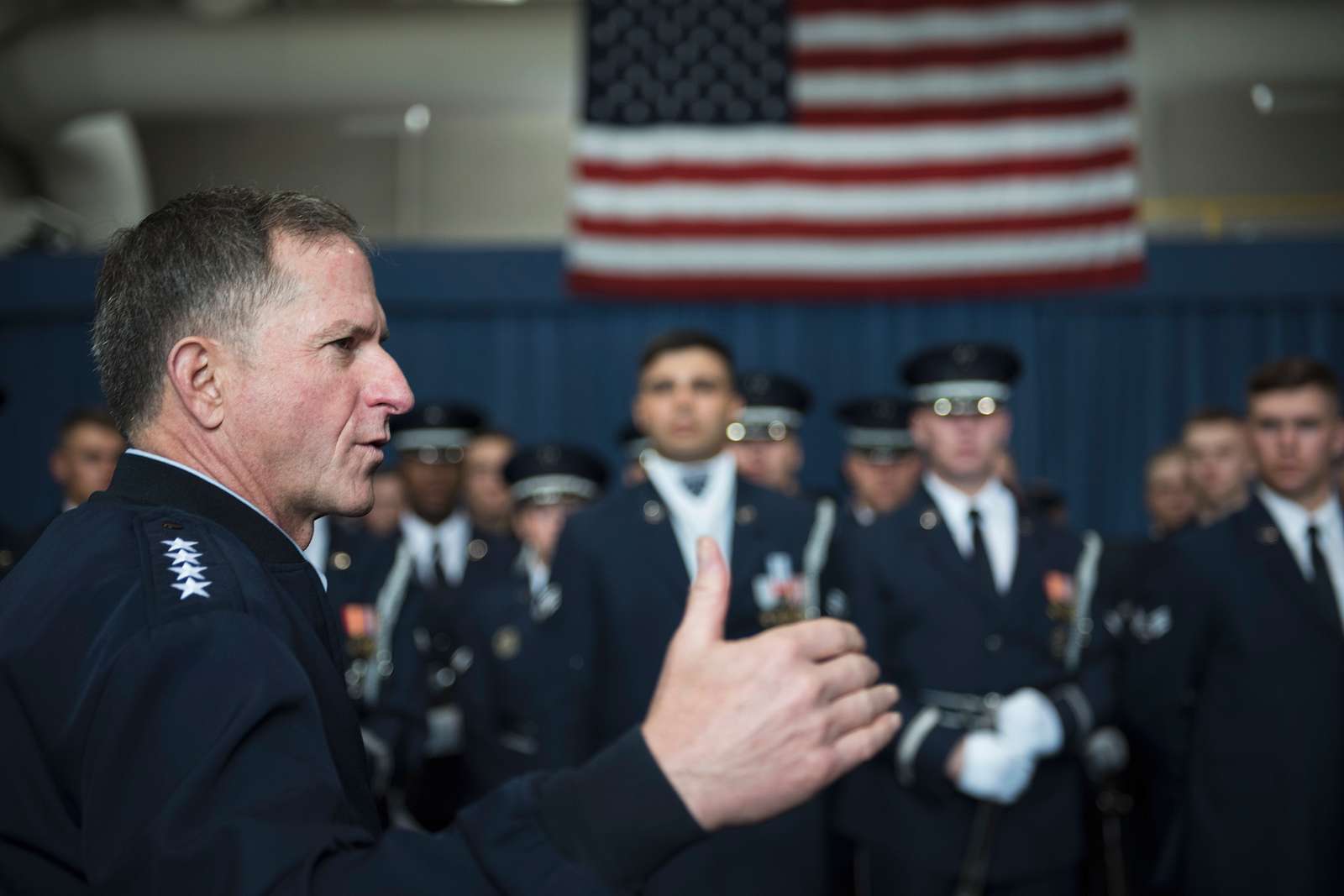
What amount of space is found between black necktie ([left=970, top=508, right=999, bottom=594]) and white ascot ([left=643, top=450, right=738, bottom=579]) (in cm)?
69

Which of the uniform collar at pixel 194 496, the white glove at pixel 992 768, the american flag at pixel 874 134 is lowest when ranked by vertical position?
the white glove at pixel 992 768

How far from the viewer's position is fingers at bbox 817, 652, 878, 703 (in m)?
1.03

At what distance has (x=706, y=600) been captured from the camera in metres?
1.06

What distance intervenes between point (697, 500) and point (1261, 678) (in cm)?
152

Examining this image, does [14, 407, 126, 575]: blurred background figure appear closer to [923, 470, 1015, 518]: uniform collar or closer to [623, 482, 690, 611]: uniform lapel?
[623, 482, 690, 611]: uniform lapel

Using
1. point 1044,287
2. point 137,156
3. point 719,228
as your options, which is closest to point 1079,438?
point 1044,287

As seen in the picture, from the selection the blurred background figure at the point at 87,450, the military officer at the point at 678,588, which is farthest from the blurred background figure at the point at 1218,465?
the blurred background figure at the point at 87,450

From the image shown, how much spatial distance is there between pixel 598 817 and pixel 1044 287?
6.64 meters

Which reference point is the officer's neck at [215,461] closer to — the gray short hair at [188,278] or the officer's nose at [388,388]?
the gray short hair at [188,278]

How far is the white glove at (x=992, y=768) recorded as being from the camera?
3414 millimetres

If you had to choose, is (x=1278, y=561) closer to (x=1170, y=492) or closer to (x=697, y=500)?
(x=697, y=500)

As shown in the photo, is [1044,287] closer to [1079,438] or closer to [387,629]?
[1079,438]

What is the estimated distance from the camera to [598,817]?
998 mm

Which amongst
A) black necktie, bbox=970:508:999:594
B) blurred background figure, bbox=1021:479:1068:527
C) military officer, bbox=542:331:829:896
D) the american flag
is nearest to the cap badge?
military officer, bbox=542:331:829:896
